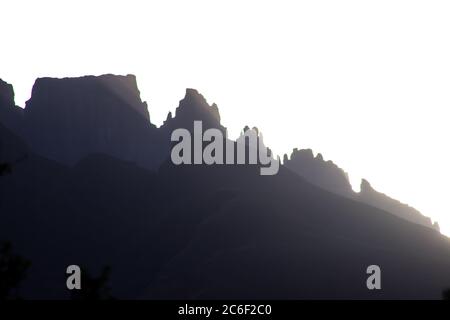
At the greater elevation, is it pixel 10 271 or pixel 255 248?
pixel 255 248

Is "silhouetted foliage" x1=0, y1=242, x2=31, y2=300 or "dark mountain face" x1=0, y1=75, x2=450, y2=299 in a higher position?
"dark mountain face" x1=0, y1=75, x2=450, y2=299

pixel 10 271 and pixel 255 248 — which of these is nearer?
pixel 10 271

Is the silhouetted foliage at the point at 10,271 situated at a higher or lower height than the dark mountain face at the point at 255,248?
lower

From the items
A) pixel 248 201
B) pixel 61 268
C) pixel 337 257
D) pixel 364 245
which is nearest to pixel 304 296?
pixel 337 257

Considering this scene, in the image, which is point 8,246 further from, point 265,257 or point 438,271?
point 438,271

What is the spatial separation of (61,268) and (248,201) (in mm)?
56230

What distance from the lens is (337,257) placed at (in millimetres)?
143875

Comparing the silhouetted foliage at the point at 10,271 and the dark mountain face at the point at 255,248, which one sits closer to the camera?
the silhouetted foliage at the point at 10,271

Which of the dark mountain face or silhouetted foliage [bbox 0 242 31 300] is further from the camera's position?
the dark mountain face
